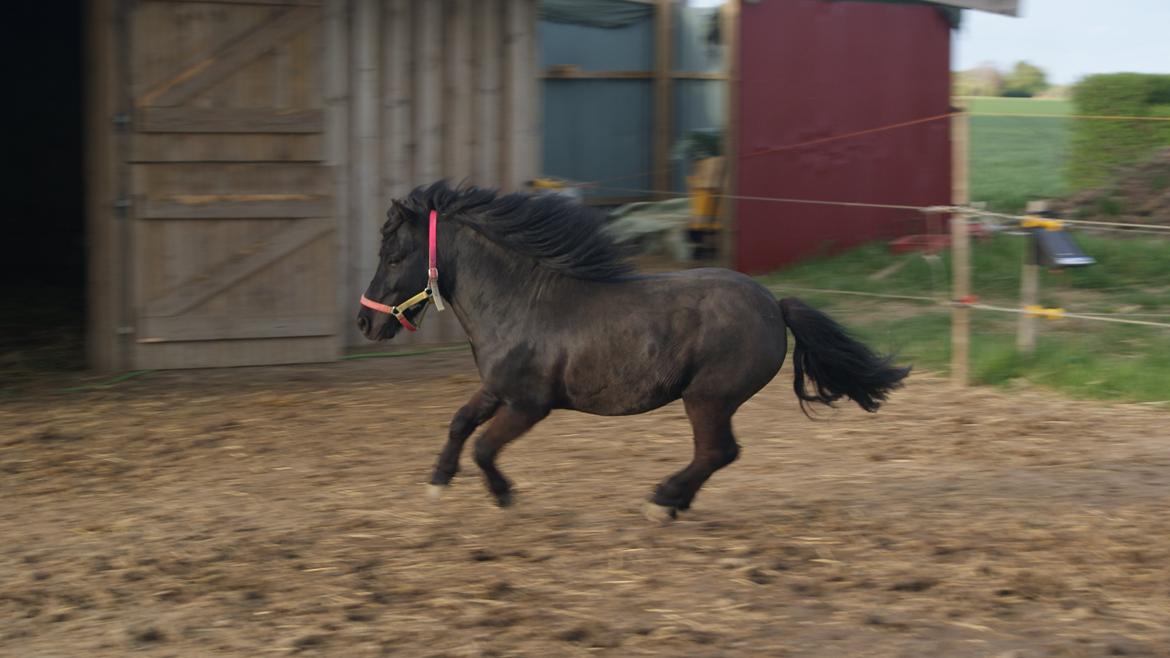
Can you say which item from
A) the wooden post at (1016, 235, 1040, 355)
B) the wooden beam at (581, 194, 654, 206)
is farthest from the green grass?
the wooden beam at (581, 194, 654, 206)

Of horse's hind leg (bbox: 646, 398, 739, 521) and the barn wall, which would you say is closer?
horse's hind leg (bbox: 646, 398, 739, 521)

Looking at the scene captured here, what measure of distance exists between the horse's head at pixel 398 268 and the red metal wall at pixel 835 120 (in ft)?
23.8

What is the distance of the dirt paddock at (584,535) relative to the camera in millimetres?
4102

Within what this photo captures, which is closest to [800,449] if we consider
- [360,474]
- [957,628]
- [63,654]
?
[360,474]

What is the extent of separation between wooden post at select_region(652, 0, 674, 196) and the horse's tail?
9.82 metres

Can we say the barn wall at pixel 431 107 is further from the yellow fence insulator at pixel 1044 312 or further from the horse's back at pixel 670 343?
the horse's back at pixel 670 343

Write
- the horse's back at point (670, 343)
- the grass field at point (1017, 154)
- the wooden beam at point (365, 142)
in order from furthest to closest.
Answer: the grass field at point (1017, 154) → the wooden beam at point (365, 142) → the horse's back at point (670, 343)

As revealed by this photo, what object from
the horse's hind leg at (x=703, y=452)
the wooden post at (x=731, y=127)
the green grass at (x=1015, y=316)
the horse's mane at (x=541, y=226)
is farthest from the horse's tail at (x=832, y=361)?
the wooden post at (x=731, y=127)

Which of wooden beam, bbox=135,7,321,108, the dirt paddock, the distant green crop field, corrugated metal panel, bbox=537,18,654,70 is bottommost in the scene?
the dirt paddock

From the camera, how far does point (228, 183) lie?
8844mm

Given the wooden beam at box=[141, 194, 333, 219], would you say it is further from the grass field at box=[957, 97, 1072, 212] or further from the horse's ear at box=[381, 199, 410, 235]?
the grass field at box=[957, 97, 1072, 212]

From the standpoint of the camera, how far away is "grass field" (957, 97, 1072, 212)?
17438 millimetres

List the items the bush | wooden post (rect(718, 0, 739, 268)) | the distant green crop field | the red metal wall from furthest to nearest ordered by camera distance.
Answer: the distant green crop field → the bush → the red metal wall → wooden post (rect(718, 0, 739, 268))

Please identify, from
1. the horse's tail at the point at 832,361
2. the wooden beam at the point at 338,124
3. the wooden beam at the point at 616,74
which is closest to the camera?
the horse's tail at the point at 832,361
